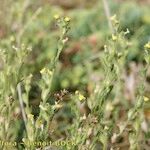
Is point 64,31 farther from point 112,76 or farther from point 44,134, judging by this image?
point 44,134

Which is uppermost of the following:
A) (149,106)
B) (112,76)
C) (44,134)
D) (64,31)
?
(64,31)

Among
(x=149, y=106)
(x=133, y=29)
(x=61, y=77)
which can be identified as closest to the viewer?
(x=149, y=106)

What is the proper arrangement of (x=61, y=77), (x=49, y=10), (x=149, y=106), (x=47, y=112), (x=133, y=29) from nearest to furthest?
(x=47, y=112), (x=149, y=106), (x=61, y=77), (x=133, y=29), (x=49, y=10)

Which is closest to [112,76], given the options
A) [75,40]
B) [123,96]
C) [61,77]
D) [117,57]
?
[117,57]

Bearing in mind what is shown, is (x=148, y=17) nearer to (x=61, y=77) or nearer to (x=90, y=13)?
(x=90, y=13)

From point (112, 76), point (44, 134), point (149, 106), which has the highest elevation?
point (112, 76)

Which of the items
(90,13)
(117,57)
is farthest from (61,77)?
(117,57)

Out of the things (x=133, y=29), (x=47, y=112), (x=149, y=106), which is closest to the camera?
(x=47, y=112)

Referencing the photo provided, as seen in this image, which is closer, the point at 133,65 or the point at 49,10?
the point at 133,65

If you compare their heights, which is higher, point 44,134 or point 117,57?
point 117,57
